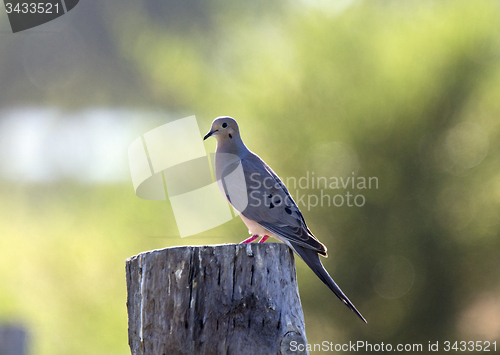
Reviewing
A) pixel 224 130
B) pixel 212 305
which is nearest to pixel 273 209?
pixel 224 130

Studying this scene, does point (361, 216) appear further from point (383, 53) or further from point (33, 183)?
point (33, 183)

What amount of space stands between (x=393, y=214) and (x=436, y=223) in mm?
495

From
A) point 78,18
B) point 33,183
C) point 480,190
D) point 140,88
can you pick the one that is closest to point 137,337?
point 480,190

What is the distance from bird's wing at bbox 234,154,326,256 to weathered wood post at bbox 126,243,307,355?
94 cm

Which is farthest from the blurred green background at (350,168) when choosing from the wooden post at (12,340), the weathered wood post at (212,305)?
the weathered wood post at (212,305)

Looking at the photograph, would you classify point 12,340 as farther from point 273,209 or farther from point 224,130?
point 273,209

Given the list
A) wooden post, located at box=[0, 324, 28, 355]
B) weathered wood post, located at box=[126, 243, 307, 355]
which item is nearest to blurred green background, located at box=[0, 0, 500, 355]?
wooden post, located at box=[0, 324, 28, 355]

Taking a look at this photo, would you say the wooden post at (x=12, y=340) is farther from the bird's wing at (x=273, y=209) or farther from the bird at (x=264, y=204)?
the bird's wing at (x=273, y=209)

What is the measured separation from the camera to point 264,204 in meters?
3.05

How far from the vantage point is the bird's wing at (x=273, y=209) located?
2.83m

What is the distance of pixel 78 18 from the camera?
10742 mm

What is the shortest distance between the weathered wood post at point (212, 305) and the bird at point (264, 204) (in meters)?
0.78

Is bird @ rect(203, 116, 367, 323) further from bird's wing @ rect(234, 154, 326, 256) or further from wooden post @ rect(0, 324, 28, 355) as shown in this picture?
wooden post @ rect(0, 324, 28, 355)

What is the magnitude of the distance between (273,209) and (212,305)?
4.19 feet
